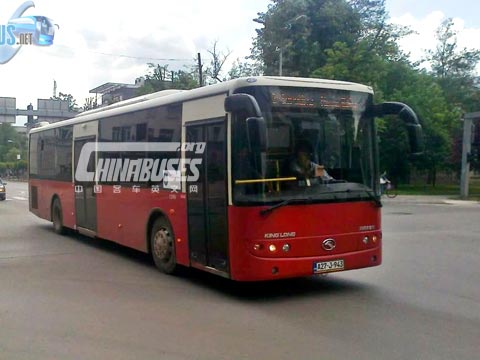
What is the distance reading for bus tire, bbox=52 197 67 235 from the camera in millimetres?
15672

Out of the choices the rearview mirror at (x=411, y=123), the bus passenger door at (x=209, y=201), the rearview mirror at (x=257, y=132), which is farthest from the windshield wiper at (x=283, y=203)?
the rearview mirror at (x=411, y=123)

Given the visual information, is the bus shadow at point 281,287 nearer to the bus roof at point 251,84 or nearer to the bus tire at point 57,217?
the bus roof at point 251,84

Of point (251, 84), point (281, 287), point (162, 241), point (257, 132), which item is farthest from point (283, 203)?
point (162, 241)

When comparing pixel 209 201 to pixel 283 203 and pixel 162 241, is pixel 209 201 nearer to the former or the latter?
pixel 283 203

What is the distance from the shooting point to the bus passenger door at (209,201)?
8.14 meters

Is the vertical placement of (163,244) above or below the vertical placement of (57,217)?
above

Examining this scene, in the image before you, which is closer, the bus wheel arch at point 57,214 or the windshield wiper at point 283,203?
the windshield wiper at point 283,203

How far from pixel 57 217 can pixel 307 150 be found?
32.6 ft

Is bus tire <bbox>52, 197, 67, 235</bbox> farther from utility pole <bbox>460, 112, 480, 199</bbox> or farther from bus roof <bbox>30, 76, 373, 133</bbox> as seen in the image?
utility pole <bbox>460, 112, 480, 199</bbox>

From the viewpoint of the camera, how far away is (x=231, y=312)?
24.6ft

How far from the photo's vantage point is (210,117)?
855cm

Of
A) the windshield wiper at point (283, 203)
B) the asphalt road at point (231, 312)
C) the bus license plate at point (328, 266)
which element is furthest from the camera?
the bus license plate at point (328, 266)

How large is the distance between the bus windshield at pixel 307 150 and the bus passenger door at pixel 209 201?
0.39m

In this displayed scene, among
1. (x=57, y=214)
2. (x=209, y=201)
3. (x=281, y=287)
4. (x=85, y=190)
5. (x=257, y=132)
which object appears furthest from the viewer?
(x=57, y=214)
